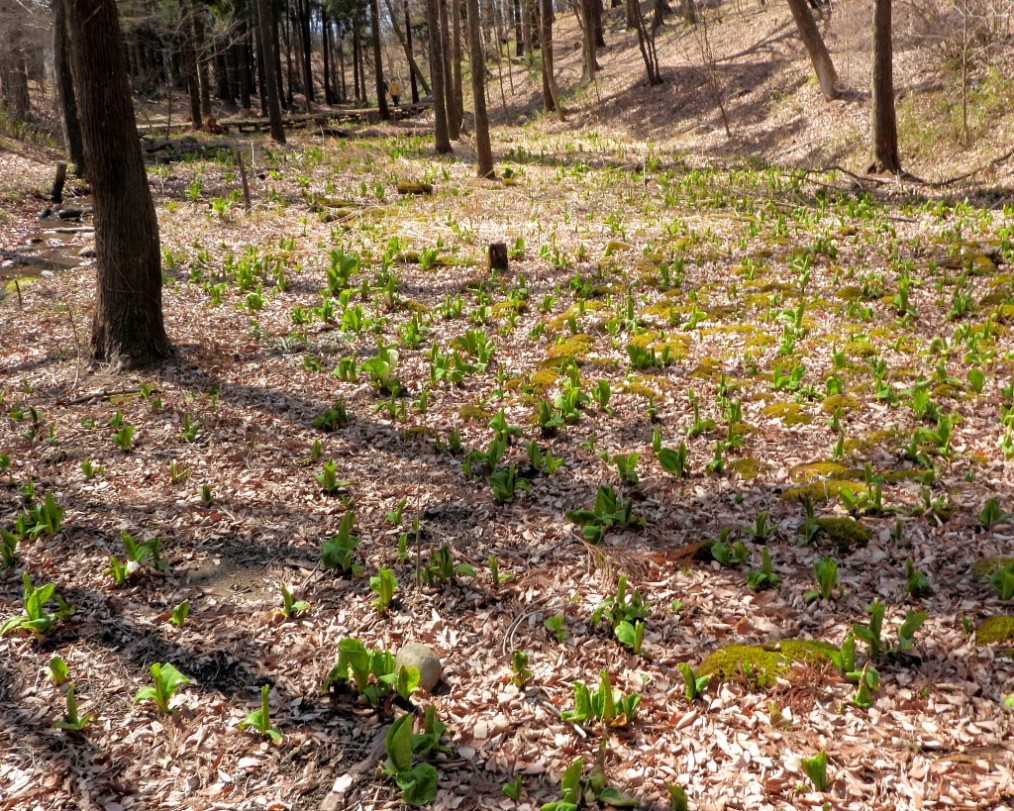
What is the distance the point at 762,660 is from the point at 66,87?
775 inches

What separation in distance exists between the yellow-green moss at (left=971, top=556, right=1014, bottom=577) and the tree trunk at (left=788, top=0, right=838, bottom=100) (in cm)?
1836

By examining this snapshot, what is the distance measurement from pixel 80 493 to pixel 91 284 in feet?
20.9

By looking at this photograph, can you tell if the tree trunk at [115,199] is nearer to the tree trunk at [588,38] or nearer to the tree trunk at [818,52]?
the tree trunk at [818,52]

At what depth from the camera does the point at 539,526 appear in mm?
5078

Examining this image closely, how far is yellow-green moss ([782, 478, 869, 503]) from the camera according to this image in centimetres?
503

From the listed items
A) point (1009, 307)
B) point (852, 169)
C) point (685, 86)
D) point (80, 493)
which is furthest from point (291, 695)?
point (685, 86)

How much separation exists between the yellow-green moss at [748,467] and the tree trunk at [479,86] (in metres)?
12.6

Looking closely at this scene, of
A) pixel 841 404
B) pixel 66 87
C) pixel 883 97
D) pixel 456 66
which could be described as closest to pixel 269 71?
pixel 456 66

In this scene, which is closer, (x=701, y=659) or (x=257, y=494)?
(x=701, y=659)

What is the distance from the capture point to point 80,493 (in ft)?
18.3

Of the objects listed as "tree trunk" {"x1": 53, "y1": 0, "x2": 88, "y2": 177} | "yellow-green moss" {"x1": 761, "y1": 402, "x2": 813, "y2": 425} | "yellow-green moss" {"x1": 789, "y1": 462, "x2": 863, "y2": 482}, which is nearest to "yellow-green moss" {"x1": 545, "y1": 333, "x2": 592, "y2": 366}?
"yellow-green moss" {"x1": 761, "y1": 402, "x2": 813, "y2": 425}

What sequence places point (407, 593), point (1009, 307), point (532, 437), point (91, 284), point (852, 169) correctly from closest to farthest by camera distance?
point (407, 593)
point (532, 437)
point (1009, 307)
point (91, 284)
point (852, 169)

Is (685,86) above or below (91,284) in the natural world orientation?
above

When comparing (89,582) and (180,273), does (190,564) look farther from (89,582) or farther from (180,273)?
(180,273)
